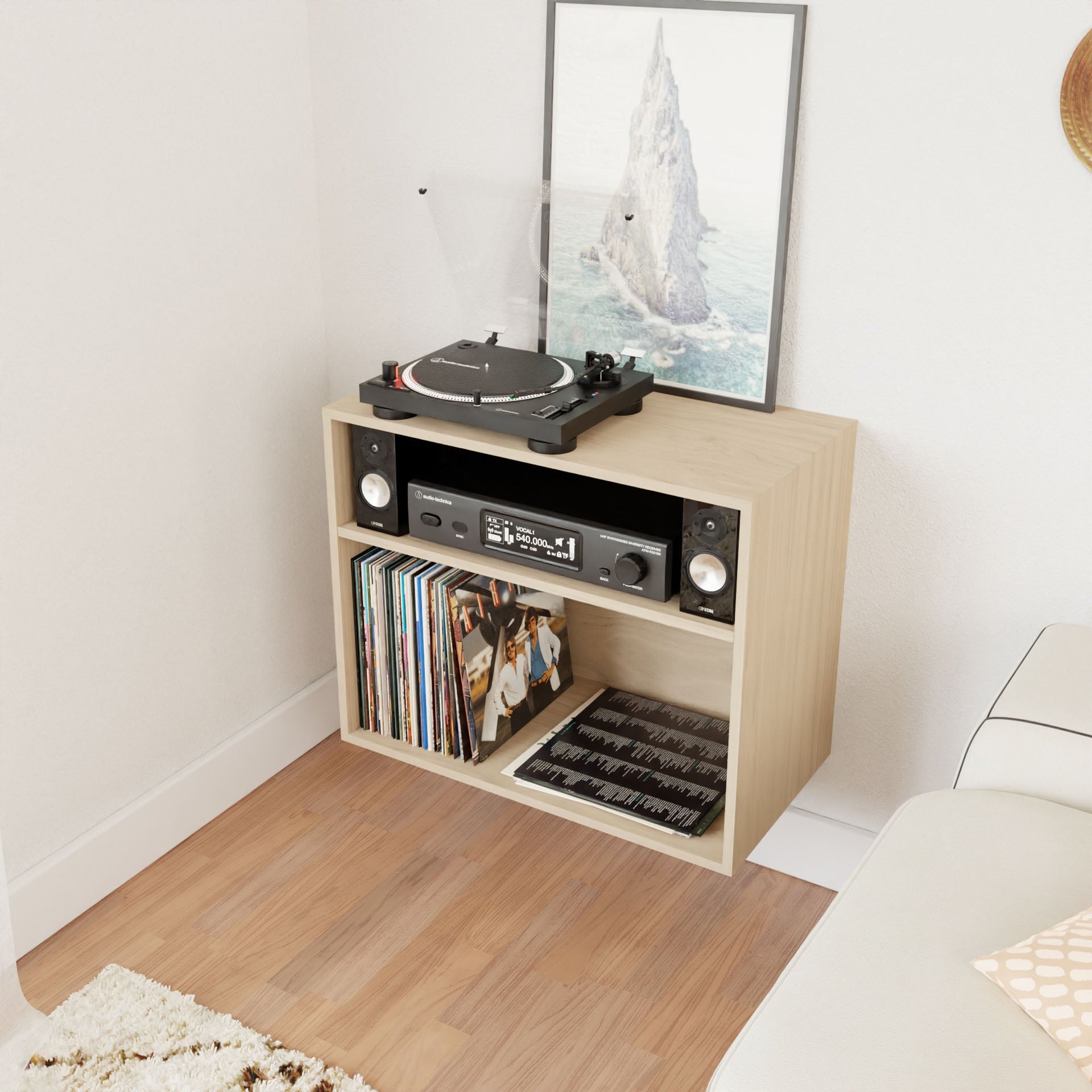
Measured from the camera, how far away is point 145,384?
191 centimetres

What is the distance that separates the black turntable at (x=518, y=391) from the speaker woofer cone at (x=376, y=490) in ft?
0.35

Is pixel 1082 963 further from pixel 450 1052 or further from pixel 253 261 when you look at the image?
pixel 253 261

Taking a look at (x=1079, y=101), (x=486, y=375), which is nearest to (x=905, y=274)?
(x=1079, y=101)

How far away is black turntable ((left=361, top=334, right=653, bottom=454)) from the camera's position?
1647 mm

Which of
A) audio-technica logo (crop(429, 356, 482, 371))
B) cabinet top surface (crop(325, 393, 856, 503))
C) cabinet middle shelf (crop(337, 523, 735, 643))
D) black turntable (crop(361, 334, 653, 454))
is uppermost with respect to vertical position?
audio-technica logo (crop(429, 356, 482, 371))

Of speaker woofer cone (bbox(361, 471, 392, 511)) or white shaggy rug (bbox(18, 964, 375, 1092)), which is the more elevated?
speaker woofer cone (bbox(361, 471, 392, 511))

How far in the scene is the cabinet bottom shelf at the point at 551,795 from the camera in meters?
1.74

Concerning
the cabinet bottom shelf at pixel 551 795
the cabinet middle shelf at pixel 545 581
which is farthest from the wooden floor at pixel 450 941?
the cabinet middle shelf at pixel 545 581

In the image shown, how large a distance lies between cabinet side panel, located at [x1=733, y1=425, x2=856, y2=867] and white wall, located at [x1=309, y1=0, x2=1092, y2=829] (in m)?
0.06

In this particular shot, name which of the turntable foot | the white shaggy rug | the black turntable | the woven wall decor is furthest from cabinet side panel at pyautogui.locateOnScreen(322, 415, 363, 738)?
the woven wall decor

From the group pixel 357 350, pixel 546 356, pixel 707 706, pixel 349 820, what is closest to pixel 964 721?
pixel 707 706

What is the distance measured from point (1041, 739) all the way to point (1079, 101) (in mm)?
782

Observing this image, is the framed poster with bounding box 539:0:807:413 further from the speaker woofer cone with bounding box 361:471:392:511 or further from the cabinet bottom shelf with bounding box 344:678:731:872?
the cabinet bottom shelf with bounding box 344:678:731:872

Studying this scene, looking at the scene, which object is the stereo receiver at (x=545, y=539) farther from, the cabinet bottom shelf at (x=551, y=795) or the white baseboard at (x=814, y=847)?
the white baseboard at (x=814, y=847)
